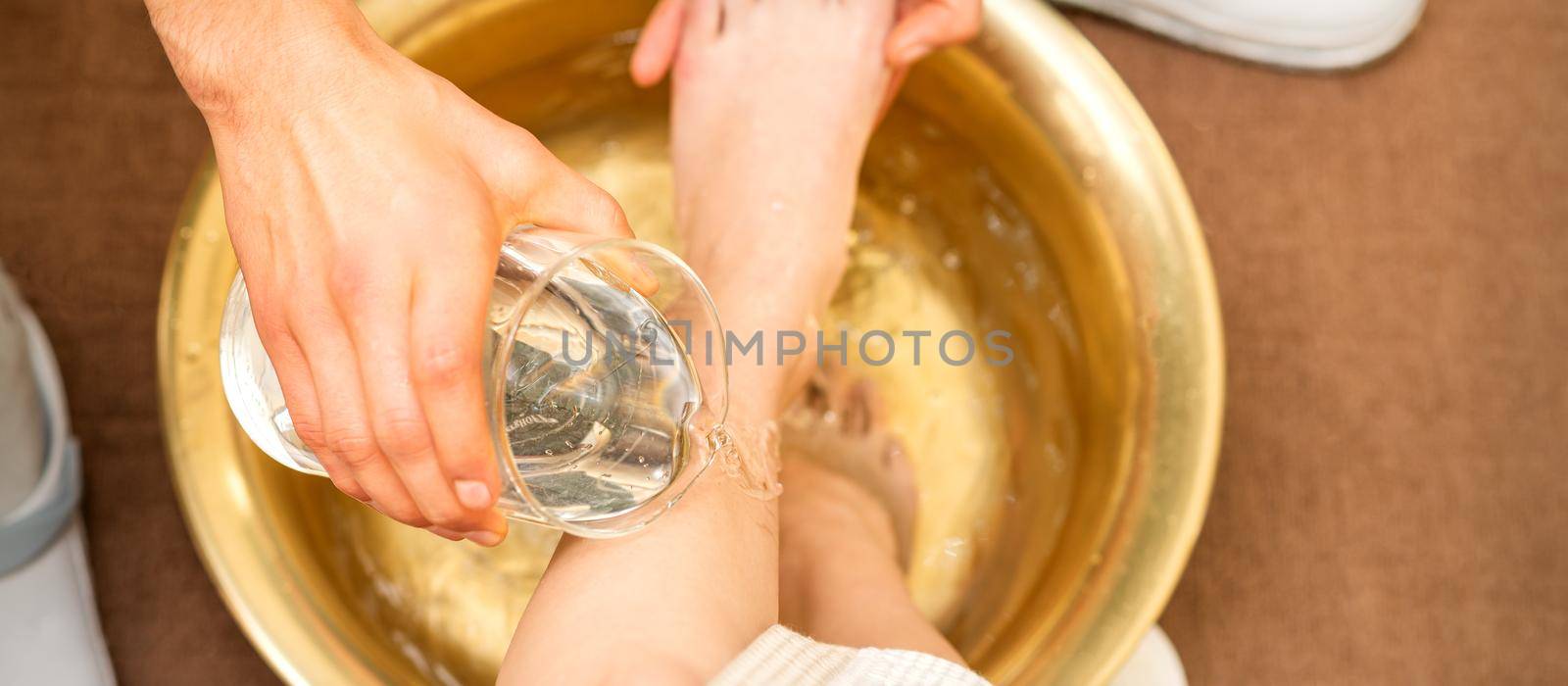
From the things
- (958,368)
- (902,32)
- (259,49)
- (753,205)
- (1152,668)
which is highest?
(259,49)

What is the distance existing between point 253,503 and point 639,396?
0.28 metres

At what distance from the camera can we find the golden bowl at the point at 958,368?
688mm

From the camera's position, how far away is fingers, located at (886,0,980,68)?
0.73 m

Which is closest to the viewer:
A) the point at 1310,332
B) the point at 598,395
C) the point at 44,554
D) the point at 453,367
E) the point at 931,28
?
the point at 453,367

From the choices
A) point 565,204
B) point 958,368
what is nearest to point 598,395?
point 565,204

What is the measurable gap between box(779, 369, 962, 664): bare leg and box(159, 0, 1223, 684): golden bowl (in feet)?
0.09

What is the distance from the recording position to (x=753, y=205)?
81cm

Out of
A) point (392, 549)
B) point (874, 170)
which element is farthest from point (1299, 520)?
point (392, 549)

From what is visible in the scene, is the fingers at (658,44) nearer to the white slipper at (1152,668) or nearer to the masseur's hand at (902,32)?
the masseur's hand at (902,32)

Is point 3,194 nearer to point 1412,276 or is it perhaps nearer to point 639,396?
point 639,396

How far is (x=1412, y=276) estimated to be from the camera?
104cm

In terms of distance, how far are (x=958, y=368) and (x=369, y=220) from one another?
0.60 metres

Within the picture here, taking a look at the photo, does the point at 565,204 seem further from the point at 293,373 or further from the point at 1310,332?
the point at 1310,332

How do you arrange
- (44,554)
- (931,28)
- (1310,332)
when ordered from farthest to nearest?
1. (1310,332)
2. (44,554)
3. (931,28)
